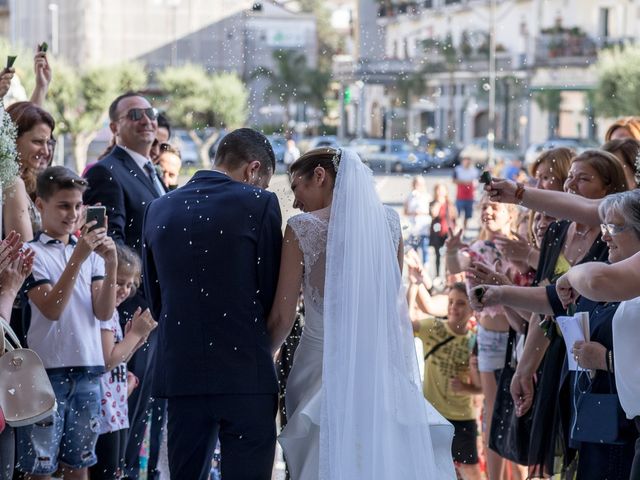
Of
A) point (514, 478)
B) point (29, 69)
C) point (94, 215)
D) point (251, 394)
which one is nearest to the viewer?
point (251, 394)

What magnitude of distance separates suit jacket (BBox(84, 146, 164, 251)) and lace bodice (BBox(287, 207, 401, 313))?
1.80 m

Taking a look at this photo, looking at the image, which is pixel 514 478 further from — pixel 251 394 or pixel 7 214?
pixel 7 214

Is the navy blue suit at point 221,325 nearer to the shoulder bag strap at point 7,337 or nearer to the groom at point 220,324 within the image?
the groom at point 220,324

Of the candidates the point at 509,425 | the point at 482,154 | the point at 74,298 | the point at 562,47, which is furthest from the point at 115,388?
the point at 562,47

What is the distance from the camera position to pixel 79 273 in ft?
19.2

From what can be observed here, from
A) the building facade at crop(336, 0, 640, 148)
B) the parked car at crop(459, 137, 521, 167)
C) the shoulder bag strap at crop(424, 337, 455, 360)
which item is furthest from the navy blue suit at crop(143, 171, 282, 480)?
the building facade at crop(336, 0, 640, 148)

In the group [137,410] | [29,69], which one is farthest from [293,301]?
[29,69]

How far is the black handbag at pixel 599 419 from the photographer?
477 centimetres

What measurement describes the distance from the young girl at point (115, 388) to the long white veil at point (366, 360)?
5.21 feet

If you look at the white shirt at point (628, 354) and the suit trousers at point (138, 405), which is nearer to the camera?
the white shirt at point (628, 354)

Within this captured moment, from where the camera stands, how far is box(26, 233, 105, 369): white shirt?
5645 millimetres

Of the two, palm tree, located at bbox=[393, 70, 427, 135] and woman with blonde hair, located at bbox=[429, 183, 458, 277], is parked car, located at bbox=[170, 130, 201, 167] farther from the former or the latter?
woman with blonde hair, located at bbox=[429, 183, 458, 277]

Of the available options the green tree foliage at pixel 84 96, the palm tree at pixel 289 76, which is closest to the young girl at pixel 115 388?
the green tree foliage at pixel 84 96

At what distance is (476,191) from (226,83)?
85.6ft
